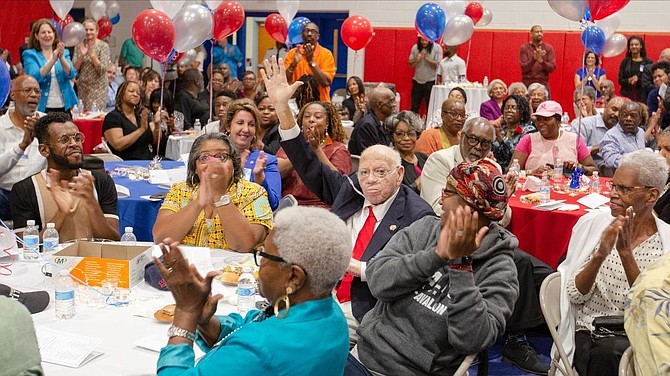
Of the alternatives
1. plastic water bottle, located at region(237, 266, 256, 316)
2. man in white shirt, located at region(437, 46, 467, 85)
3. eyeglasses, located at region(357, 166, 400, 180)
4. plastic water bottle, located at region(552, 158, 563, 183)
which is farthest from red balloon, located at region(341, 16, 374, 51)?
plastic water bottle, located at region(237, 266, 256, 316)

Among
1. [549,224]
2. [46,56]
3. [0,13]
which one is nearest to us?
[549,224]

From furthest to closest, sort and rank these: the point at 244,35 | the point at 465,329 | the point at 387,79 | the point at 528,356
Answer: the point at 244,35
the point at 387,79
the point at 528,356
the point at 465,329

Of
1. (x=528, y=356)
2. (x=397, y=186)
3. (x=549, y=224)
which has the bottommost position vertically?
(x=528, y=356)

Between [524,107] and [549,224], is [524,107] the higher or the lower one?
the higher one

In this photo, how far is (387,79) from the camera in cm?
1502

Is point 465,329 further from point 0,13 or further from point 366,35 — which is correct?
point 0,13

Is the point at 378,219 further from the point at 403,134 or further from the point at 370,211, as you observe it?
the point at 403,134

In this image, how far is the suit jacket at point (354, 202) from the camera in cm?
329

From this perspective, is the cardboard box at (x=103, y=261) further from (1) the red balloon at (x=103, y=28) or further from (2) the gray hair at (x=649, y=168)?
(1) the red balloon at (x=103, y=28)

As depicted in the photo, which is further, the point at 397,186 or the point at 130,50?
the point at 130,50

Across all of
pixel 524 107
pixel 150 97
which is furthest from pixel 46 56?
pixel 524 107

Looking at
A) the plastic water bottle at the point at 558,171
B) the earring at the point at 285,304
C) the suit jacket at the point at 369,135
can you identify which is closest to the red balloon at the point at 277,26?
the suit jacket at the point at 369,135

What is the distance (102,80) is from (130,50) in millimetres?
4018

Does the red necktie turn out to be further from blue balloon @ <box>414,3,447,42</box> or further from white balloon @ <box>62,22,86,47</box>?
white balloon @ <box>62,22,86,47</box>
